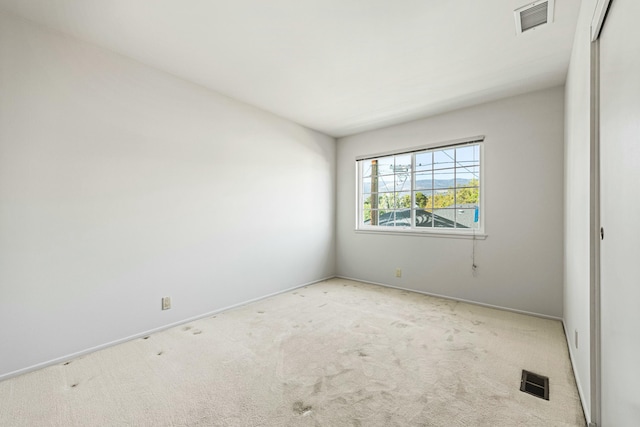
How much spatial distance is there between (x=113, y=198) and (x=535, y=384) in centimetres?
351

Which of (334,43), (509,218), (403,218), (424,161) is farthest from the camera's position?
(403,218)

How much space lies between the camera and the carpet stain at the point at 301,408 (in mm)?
1607

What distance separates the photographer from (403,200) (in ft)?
14.1

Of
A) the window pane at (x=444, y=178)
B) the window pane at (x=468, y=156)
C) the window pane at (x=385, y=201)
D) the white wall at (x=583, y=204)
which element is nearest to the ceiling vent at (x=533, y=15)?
the white wall at (x=583, y=204)

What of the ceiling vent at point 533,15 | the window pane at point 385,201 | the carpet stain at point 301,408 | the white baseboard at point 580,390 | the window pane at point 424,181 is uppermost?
the ceiling vent at point 533,15

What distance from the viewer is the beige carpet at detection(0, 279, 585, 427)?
158cm

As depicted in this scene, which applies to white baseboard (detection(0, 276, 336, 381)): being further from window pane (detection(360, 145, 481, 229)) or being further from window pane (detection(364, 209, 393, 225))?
window pane (detection(360, 145, 481, 229))

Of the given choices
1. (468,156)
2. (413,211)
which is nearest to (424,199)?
(413,211)

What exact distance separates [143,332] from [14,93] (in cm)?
213

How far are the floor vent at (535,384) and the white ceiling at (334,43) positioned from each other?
2.50m

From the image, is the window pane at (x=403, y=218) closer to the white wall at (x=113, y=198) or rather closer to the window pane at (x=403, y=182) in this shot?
the window pane at (x=403, y=182)

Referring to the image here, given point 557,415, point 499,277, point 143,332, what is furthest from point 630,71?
point 143,332

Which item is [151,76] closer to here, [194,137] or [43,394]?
[194,137]

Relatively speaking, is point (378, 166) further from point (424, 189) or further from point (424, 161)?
point (424, 189)
